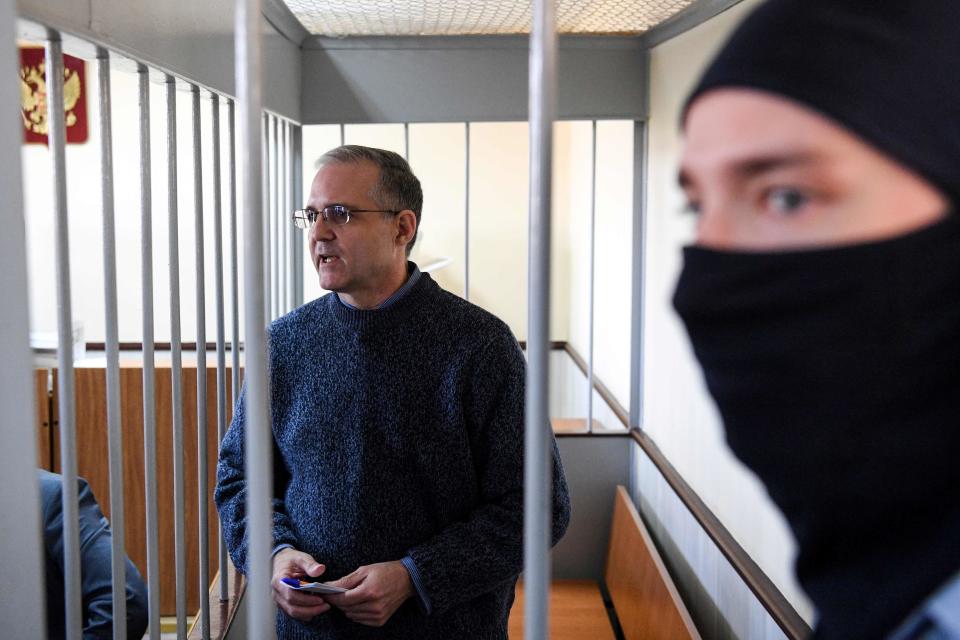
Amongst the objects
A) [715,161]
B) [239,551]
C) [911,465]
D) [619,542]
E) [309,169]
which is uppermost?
[309,169]

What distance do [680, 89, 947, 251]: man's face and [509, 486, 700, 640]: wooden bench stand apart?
169 centimetres

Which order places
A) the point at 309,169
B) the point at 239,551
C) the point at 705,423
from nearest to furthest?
the point at 239,551 → the point at 705,423 → the point at 309,169

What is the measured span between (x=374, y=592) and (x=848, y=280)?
1.10 m

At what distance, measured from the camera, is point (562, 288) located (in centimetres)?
537

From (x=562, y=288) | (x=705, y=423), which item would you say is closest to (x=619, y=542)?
(x=705, y=423)

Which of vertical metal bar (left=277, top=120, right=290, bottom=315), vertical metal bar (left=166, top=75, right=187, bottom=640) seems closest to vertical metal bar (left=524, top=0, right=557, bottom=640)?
vertical metal bar (left=166, top=75, right=187, bottom=640)

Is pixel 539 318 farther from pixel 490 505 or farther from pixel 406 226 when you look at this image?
pixel 406 226

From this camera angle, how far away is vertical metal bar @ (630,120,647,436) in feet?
10.4

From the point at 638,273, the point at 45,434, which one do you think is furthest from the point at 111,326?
the point at 638,273

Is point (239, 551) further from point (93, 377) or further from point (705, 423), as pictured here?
point (93, 377)

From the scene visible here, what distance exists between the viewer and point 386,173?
1738mm

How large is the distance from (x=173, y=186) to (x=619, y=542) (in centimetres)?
197

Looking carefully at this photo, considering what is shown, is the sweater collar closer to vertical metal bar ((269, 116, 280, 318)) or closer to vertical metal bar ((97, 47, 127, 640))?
vertical metal bar ((97, 47, 127, 640))

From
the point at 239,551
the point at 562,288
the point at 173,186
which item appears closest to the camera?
the point at 239,551
